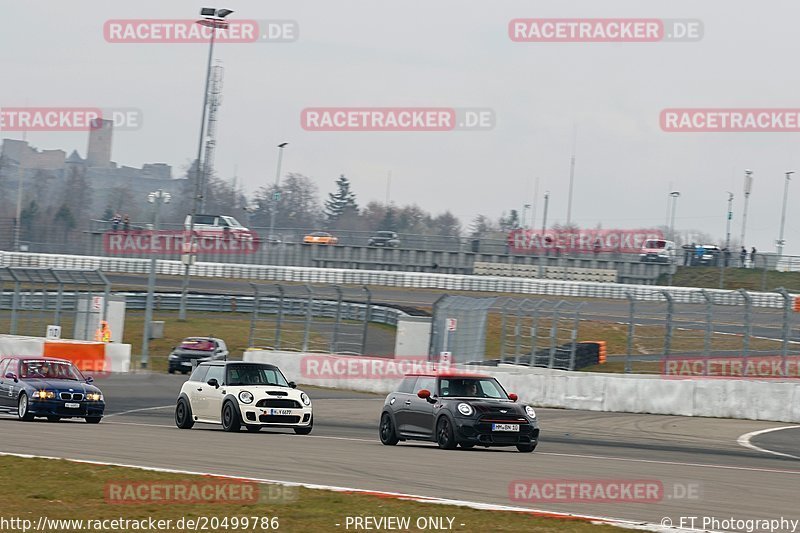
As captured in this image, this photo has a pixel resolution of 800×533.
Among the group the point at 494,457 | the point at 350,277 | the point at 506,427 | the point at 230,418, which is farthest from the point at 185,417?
the point at 350,277

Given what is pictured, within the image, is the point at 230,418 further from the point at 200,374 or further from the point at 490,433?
the point at 490,433

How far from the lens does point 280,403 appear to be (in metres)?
18.3

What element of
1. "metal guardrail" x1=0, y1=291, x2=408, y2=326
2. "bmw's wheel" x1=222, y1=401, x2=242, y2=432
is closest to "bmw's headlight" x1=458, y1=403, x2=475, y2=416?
"bmw's wheel" x1=222, y1=401, x2=242, y2=432

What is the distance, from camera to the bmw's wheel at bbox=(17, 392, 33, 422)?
19109 mm

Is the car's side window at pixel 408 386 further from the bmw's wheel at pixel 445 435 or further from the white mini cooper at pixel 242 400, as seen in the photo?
the white mini cooper at pixel 242 400

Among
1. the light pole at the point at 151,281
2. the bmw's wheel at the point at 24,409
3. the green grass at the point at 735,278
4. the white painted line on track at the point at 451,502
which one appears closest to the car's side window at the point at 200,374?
the bmw's wheel at the point at 24,409

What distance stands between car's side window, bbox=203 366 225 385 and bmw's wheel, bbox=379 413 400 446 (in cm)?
319

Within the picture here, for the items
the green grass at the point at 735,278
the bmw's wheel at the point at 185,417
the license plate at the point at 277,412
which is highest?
the green grass at the point at 735,278

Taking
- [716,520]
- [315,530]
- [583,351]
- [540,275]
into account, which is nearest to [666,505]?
[716,520]

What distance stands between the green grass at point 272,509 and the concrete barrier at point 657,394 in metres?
16.0

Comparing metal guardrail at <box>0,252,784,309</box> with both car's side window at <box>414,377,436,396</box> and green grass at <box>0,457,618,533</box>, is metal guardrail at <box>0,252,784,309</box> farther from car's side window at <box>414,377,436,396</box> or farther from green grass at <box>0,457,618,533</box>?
green grass at <box>0,457,618,533</box>

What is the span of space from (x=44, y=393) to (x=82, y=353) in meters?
14.5

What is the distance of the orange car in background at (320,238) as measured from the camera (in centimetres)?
6292

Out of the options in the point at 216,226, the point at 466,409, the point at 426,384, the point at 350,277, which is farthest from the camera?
the point at 216,226
